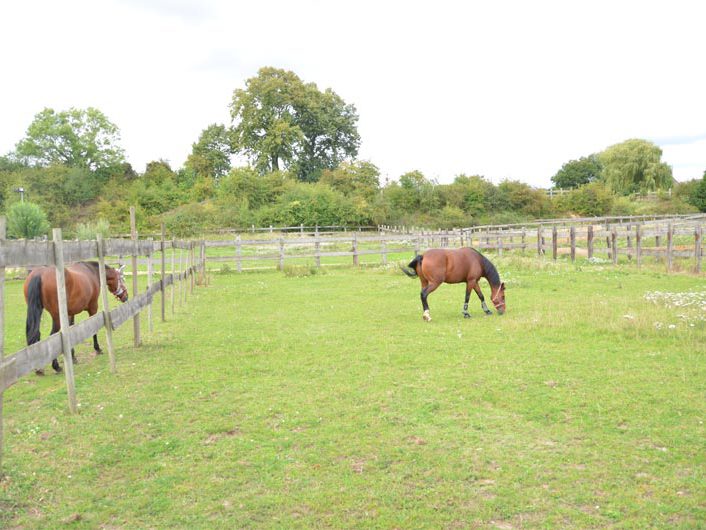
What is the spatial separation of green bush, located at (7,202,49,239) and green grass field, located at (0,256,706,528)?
35.6 metres

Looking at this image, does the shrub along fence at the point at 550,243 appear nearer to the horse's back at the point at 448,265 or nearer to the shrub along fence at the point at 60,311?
the horse's back at the point at 448,265

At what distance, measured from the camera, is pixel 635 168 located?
56.8 meters

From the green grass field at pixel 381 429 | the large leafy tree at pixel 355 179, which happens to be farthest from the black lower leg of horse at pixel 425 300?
the large leafy tree at pixel 355 179

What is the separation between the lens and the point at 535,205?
54.2 m

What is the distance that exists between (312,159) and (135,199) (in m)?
22.4

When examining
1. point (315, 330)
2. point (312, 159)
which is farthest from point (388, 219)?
point (315, 330)

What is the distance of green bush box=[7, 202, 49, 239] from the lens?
40562mm

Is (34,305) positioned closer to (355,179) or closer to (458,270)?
(458,270)

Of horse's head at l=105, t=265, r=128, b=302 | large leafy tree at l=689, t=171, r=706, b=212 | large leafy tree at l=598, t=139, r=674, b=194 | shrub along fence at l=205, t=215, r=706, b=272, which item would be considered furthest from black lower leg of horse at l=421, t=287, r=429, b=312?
large leafy tree at l=598, t=139, r=674, b=194

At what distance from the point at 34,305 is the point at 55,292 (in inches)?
12.7

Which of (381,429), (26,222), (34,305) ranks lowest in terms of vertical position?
(381,429)

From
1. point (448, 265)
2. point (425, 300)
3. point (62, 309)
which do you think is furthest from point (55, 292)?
point (448, 265)

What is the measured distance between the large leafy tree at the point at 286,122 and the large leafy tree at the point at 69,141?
50.1 ft

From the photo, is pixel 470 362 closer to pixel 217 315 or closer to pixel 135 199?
pixel 217 315
